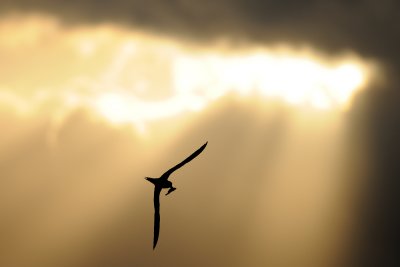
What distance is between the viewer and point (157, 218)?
5294 cm

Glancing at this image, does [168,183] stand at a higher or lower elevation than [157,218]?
higher

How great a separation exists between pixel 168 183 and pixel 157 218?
487 cm

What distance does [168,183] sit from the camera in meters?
51.5
